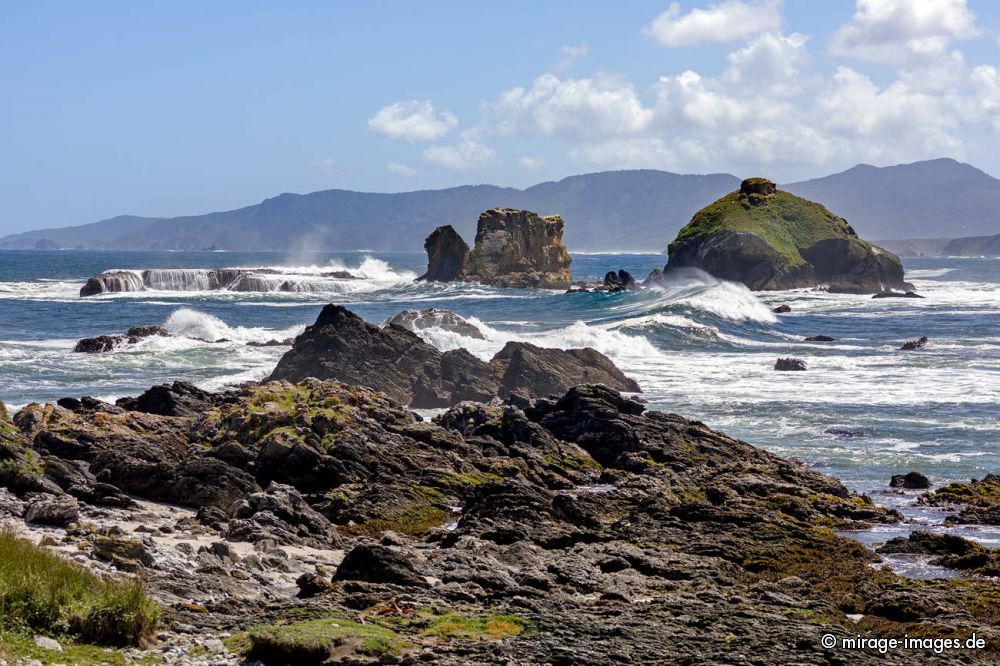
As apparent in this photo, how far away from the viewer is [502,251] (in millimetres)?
109750

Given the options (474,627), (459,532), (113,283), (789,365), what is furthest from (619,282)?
(474,627)

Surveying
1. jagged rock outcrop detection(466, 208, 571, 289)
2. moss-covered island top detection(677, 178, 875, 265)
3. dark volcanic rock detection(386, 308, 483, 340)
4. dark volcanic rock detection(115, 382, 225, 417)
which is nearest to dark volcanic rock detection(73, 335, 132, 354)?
dark volcanic rock detection(386, 308, 483, 340)

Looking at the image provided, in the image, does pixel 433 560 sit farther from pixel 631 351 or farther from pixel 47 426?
pixel 631 351

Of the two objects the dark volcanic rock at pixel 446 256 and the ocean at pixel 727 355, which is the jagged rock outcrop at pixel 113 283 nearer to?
the ocean at pixel 727 355

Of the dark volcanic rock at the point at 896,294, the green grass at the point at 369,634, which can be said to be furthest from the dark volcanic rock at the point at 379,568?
the dark volcanic rock at the point at 896,294

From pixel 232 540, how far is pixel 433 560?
2893 millimetres

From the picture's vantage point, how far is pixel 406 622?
11.5m

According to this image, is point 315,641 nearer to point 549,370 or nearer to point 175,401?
point 175,401

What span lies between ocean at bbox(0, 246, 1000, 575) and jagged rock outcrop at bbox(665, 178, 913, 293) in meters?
10.6

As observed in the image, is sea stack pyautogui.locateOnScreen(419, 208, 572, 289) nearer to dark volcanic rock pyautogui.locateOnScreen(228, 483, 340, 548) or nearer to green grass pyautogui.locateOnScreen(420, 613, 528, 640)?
dark volcanic rock pyautogui.locateOnScreen(228, 483, 340, 548)

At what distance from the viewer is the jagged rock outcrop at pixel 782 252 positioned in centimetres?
10250

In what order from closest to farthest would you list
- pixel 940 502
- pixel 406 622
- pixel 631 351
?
1. pixel 406 622
2. pixel 940 502
3. pixel 631 351

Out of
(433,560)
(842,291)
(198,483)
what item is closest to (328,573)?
(433,560)

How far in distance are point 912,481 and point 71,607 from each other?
1676cm
